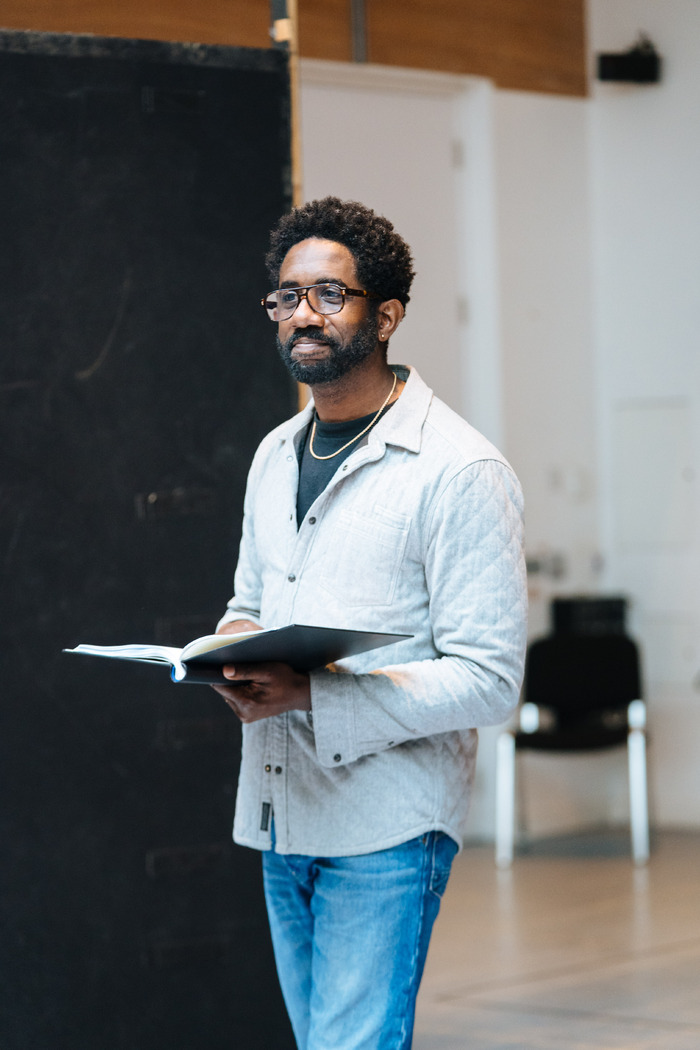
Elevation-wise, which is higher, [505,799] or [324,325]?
[324,325]

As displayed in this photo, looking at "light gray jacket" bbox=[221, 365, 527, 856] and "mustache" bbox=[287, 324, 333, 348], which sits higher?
"mustache" bbox=[287, 324, 333, 348]

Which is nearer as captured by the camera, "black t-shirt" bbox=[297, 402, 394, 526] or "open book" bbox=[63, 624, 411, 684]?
"open book" bbox=[63, 624, 411, 684]

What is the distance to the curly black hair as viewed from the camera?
1.89 m

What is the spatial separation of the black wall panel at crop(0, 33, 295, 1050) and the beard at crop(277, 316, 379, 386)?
2.55ft

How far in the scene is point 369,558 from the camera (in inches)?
72.7

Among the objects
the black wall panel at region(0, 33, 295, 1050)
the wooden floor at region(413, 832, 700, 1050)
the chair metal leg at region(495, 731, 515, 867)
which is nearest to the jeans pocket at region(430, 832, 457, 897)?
the black wall panel at region(0, 33, 295, 1050)

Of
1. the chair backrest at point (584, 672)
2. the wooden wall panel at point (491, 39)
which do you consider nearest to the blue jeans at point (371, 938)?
the chair backrest at point (584, 672)

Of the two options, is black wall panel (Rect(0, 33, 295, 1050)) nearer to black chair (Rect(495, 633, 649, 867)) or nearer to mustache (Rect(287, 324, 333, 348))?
mustache (Rect(287, 324, 333, 348))

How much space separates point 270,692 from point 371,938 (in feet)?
1.12

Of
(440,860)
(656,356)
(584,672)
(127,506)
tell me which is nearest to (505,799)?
(584,672)

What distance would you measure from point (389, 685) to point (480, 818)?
14.4 feet

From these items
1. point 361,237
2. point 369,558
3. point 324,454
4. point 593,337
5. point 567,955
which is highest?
point 593,337

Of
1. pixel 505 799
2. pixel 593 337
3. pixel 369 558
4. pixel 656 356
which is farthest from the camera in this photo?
pixel 593 337

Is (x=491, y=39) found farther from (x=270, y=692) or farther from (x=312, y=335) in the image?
(x=270, y=692)
